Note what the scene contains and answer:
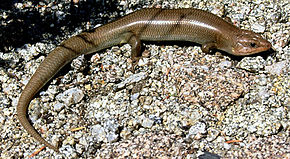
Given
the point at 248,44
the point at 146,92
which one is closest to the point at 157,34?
the point at 146,92

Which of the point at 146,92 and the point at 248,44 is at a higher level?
the point at 248,44

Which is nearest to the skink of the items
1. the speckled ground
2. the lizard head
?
the lizard head

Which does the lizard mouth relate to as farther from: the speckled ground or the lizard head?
the speckled ground

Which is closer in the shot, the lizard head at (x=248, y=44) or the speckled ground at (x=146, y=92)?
the speckled ground at (x=146, y=92)

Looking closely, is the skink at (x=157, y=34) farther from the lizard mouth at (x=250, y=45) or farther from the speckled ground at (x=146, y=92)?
the speckled ground at (x=146, y=92)

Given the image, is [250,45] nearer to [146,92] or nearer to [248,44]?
[248,44]

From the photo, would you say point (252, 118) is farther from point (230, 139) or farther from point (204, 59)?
point (204, 59)

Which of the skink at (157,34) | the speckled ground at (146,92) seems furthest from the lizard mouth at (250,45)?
the speckled ground at (146,92)
